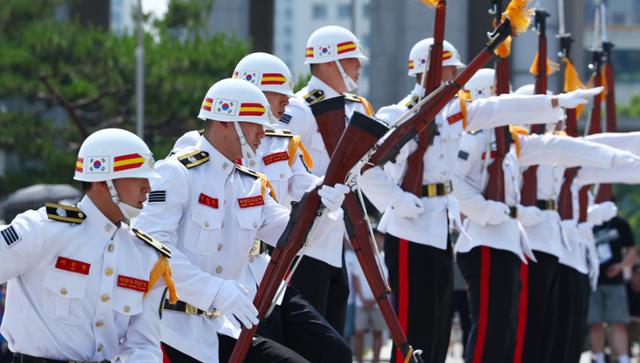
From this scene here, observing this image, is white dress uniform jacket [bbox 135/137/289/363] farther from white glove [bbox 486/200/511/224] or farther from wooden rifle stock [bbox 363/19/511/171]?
white glove [bbox 486/200/511/224]

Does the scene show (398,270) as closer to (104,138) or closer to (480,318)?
(480,318)

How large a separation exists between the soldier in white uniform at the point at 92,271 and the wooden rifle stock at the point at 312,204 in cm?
66

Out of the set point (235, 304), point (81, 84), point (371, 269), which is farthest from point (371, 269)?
point (81, 84)

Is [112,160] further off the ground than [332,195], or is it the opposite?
[112,160]

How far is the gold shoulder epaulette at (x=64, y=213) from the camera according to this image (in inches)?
247

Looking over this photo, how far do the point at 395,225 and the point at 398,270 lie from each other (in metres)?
0.26

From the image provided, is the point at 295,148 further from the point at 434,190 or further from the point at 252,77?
the point at 434,190

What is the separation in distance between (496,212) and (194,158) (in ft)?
10.1

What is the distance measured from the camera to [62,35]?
74.3ft

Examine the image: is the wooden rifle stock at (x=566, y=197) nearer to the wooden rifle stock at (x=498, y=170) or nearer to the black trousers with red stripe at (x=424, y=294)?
the wooden rifle stock at (x=498, y=170)

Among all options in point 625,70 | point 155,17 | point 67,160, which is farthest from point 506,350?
point 625,70

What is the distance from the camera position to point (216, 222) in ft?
23.3

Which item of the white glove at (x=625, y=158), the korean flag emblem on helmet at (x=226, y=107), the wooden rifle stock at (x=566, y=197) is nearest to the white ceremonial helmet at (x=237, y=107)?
the korean flag emblem on helmet at (x=226, y=107)

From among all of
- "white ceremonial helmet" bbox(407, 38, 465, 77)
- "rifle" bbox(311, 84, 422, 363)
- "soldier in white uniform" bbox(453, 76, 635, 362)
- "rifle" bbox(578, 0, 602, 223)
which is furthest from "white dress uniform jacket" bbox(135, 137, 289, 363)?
"rifle" bbox(578, 0, 602, 223)
